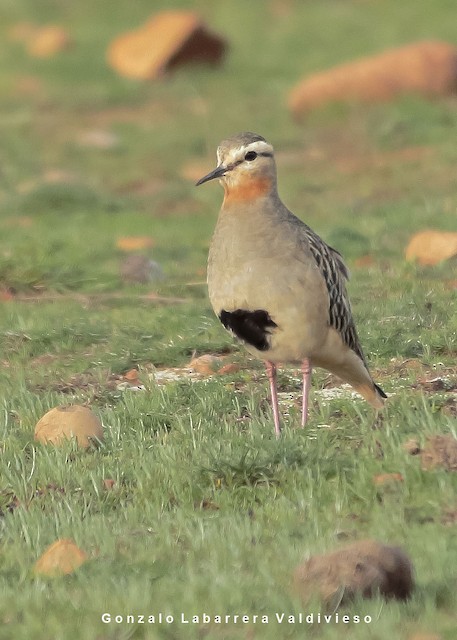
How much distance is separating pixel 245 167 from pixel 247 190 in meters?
0.11

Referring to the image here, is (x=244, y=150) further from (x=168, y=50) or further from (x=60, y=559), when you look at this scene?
(x=168, y=50)

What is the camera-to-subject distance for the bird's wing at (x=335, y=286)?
7238 mm

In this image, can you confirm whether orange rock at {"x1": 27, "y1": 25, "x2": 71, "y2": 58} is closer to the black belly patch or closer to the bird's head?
the bird's head

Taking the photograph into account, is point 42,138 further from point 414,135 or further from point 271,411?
point 271,411

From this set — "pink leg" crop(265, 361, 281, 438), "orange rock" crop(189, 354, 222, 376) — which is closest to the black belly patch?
"pink leg" crop(265, 361, 281, 438)

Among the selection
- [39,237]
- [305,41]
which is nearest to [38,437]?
[39,237]

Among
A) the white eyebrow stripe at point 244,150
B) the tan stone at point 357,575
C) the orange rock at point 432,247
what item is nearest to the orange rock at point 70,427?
the white eyebrow stripe at point 244,150

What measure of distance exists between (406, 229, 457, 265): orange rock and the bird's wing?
361 centimetres

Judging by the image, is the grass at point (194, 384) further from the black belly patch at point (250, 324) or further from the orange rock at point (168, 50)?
the orange rock at point (168, 50)

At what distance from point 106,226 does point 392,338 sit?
5666 mm

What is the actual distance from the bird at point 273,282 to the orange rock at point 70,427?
0.77m

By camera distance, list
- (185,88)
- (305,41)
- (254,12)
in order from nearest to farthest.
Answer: (185,88)
(305,41)
(254,12)

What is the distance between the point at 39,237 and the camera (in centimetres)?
1304

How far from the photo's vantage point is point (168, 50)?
70.7ft
